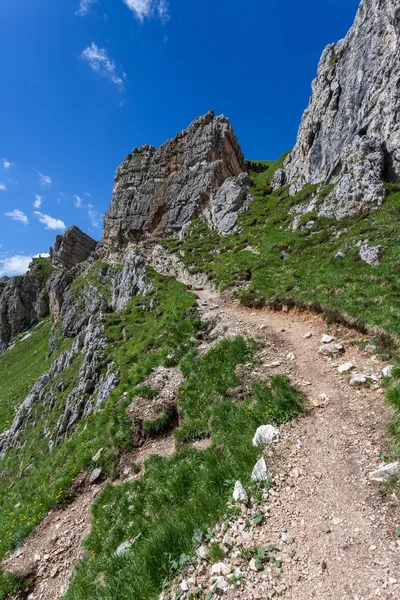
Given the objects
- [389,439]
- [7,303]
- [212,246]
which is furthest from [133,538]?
[7,303]

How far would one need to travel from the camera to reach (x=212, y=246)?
47.2m

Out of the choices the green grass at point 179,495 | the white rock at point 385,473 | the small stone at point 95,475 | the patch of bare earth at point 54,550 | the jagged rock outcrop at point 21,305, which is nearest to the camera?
the white rock at point 385,473

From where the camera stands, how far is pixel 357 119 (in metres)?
41.1

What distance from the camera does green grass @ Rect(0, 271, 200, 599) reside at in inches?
485

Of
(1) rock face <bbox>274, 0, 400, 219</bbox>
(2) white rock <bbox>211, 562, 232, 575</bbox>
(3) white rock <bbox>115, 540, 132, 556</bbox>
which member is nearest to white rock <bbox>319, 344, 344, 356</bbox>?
(2) white rock <bbox>211, 562, 232, 575</bbox>

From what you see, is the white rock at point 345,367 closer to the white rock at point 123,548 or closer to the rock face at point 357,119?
the white rock at point 123,548

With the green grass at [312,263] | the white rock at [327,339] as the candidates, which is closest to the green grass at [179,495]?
the white rock at [327,339]

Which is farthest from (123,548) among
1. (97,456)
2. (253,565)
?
(97,456)

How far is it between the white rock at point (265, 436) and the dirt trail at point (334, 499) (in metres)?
0.25

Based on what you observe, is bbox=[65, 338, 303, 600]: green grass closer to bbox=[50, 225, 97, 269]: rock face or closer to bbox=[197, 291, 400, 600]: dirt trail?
bbox=[197, 291, 400, 600]: dirt trail

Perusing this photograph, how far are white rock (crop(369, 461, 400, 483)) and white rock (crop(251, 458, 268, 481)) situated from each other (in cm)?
226

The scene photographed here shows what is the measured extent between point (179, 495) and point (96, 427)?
958 cm

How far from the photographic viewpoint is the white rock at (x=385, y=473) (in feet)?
19.1

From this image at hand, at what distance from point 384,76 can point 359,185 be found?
66.4 feet
